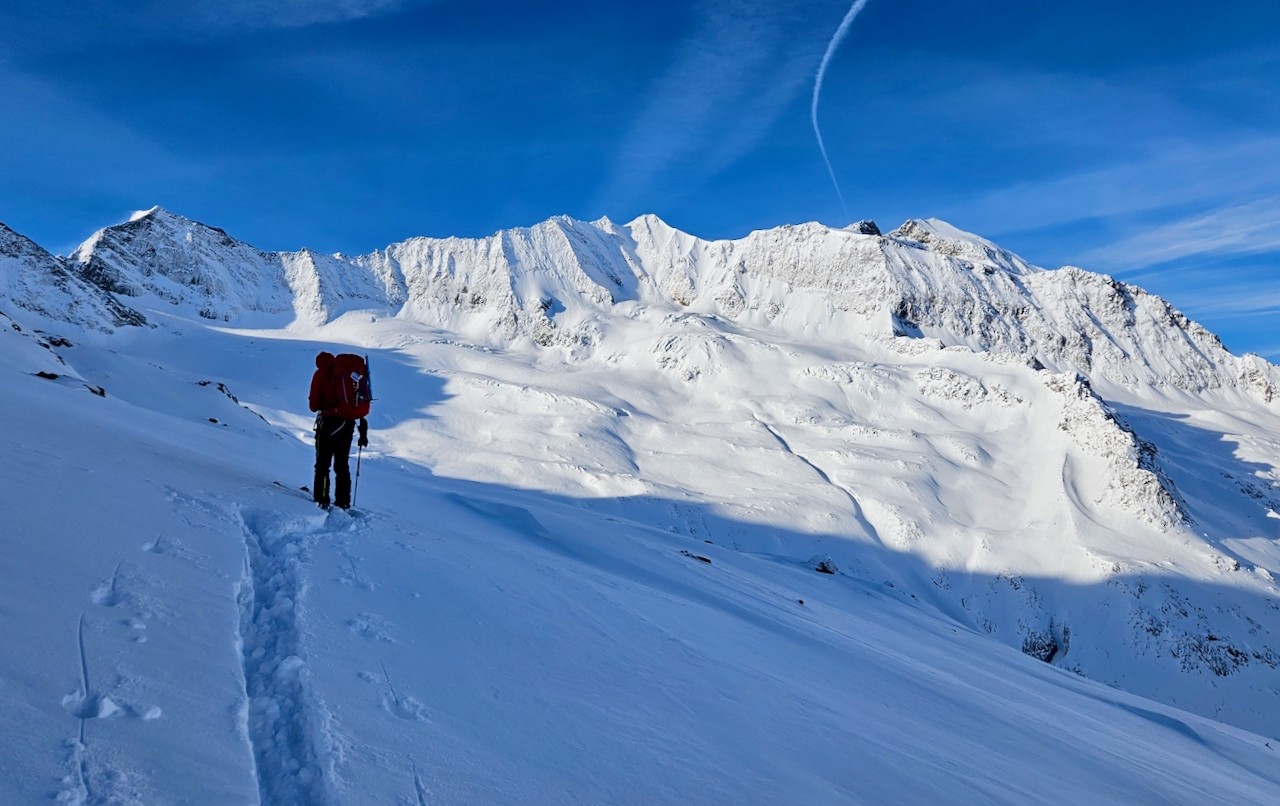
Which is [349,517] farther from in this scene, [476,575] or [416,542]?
[476,575]

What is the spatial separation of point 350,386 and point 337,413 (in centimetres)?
50

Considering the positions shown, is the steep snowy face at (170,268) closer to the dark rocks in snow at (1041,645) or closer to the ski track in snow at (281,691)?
the dark rocks in snow at (1041,645)

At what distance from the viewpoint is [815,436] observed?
12431cm

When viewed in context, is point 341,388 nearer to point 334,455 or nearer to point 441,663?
point 334,455


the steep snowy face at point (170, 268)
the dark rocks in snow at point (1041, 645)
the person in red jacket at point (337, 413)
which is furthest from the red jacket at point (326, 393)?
the steep snowy face at point (170, 268)

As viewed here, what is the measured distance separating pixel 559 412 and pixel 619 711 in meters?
117

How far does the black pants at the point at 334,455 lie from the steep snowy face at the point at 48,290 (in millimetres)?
137211

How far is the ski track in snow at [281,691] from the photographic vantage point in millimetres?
3303

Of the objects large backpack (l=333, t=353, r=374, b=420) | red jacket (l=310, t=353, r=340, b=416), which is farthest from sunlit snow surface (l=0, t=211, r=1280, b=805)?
large backpack (l=333, t=353, r=374, b=420)

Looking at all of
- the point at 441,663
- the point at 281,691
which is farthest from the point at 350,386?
the point at 281,691

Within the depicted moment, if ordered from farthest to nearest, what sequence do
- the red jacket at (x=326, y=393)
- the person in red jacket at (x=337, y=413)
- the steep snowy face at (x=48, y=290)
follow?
the steep snowy face at (x=48, y=290), the red jacket at (x=326, y=393), the person in red jacket at (x=337, y=413)

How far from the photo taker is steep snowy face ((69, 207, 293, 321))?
168375 mm

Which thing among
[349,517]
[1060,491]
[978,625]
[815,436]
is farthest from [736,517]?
[349,517]

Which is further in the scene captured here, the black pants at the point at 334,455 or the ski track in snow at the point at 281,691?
the black pants at the point at 334,455
